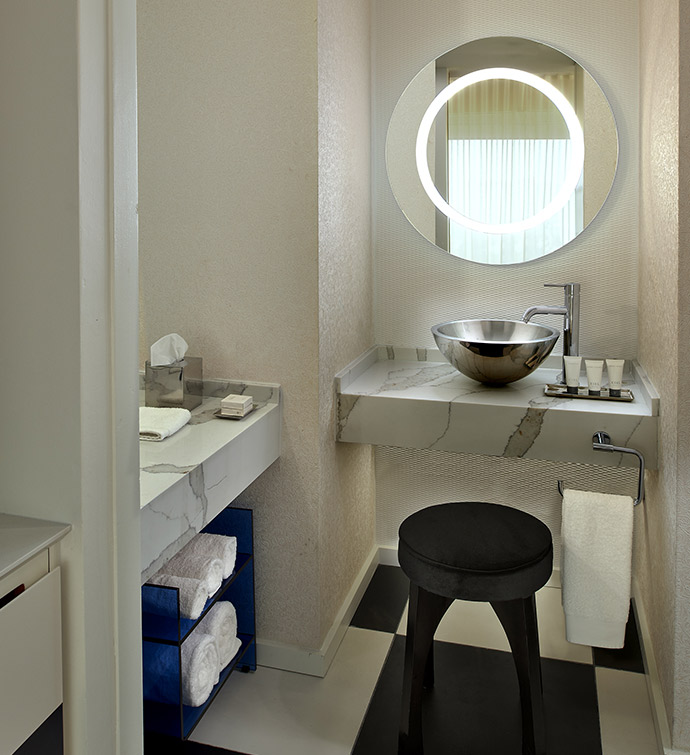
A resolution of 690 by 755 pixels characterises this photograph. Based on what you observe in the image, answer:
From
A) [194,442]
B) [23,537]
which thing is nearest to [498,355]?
[194,442]

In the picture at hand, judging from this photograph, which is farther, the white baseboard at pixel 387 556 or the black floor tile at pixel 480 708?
the white baseboard at pixel 387 556

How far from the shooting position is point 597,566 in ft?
6.42

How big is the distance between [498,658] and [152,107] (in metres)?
1.81

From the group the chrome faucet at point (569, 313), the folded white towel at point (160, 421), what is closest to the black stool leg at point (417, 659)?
the folded white towel at point (160, 421)

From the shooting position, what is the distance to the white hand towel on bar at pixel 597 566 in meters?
1.95

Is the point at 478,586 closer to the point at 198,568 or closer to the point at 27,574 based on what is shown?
the point at 198,568

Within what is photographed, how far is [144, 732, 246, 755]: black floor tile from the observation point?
1720 mm

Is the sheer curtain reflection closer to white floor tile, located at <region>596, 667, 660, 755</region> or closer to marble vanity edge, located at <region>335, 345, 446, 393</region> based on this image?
marble vanity edge, located at <region>335, 345, 446, 393</region>

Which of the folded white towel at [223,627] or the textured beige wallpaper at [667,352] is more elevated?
the textured beige wallpaper at [667,352]

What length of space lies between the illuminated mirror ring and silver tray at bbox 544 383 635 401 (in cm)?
56

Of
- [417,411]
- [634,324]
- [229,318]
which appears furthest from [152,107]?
[634,324]

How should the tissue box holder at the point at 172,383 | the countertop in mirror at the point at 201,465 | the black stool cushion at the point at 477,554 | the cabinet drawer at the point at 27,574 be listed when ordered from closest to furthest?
the cabinet drawer at the point at 27,574 → the countertop in mirror at the point at 201,465 → the black stool cushion at the point at 477,554 → the tissue box holder at the point at 172,383

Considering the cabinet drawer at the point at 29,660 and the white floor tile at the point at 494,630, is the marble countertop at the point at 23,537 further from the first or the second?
the white floor tile at the point at 494,630

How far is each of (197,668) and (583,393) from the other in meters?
1.25
